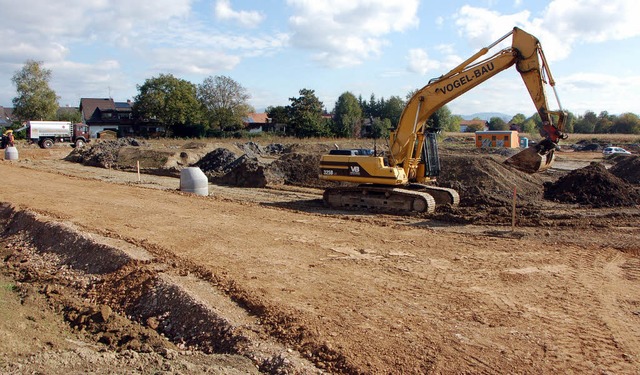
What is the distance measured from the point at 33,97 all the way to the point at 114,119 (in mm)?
12202

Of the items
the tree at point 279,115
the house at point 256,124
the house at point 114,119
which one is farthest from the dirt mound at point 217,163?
the house at point 256,124

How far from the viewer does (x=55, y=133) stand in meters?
44.8

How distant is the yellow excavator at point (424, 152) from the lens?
531 inches

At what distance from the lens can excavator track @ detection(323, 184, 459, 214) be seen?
1471 centimetres

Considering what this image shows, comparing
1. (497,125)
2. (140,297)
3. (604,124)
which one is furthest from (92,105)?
(604,124)

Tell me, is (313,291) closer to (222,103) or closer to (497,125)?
(222,103)

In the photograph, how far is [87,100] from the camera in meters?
80.3

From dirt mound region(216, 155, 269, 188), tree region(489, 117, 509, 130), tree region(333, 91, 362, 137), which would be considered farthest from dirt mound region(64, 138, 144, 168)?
tree region(489, 117, 509, 130)

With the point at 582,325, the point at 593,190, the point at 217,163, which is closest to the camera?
the point at 582,325

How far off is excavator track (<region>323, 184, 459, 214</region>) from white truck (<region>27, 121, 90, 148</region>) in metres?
33.9

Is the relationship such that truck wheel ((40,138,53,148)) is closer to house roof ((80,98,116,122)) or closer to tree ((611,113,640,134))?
house roof ((80,98,116,122))

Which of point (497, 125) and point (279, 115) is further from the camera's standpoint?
point (497, 125)

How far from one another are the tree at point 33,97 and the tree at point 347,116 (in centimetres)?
3391

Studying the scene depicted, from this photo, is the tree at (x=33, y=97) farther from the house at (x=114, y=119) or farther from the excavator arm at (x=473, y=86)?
the excavator arm at (x=473, y=86)
